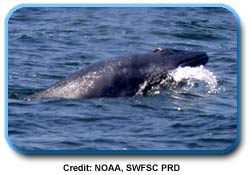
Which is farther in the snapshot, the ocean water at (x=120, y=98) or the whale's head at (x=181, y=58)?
the whale's head at (x=181, y=58)

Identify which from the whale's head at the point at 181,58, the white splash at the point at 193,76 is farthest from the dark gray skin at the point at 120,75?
the white splash at the point at 193,76

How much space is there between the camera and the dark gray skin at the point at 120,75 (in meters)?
19.0

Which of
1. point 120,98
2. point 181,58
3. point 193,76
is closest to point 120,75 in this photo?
point 120,98

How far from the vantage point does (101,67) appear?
19078mm

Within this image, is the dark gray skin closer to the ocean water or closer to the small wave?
the small wave

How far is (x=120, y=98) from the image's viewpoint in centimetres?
1886

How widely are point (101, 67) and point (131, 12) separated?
68.9 inches

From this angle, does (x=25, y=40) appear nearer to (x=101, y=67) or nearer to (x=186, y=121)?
(x=101, y=67)

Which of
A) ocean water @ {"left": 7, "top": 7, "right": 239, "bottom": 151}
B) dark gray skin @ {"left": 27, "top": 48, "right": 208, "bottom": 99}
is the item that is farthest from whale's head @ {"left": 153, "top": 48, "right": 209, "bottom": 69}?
ocean water @ {"left": 7, "top": 7, "right": 239, "bottom": 151}

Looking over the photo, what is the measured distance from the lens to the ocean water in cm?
1733

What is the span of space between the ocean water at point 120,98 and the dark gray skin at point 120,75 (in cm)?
19

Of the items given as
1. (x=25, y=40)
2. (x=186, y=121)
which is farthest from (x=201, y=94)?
(x=25, y=40)

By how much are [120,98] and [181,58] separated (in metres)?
1.42

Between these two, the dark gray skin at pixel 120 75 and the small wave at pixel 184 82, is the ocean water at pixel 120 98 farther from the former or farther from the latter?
the dark gray skin at pixel 120 75
